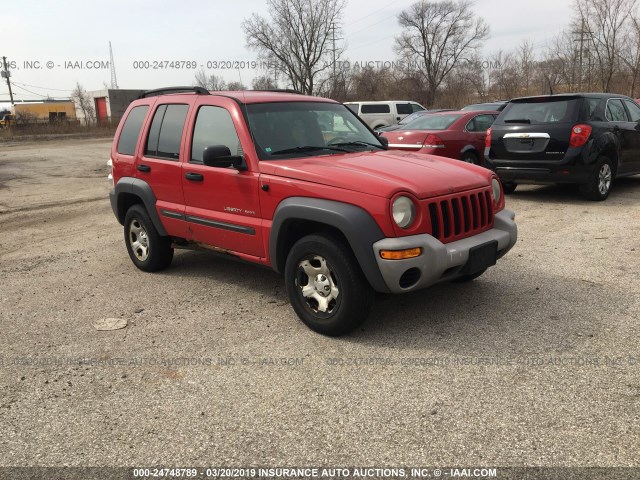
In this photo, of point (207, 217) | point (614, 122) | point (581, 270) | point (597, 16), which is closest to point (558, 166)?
point (614, 122)

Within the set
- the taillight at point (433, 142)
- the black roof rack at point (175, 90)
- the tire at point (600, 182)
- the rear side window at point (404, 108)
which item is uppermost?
the black roof rack at point (175, 90)

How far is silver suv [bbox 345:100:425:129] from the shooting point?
23688 millimetres

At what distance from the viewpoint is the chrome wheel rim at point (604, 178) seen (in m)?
8.83

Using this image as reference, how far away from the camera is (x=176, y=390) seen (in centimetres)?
347

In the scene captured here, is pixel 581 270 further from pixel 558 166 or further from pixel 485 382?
pixel 558 166

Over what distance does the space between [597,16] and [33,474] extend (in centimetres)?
3466

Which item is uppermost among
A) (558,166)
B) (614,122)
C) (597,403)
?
(614,122)

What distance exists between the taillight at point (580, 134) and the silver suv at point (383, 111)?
50.6 feet

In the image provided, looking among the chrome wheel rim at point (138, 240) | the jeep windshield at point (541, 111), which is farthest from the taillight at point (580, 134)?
the chrome wheel rim at point (138, 240)

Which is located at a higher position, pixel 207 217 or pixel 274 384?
pixel 207 217

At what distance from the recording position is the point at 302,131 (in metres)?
4.93

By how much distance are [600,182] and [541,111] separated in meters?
1.46

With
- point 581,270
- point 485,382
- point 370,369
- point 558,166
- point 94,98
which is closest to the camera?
point 485,382

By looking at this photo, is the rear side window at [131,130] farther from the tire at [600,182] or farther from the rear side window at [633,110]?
the rear side window at [633,110]
